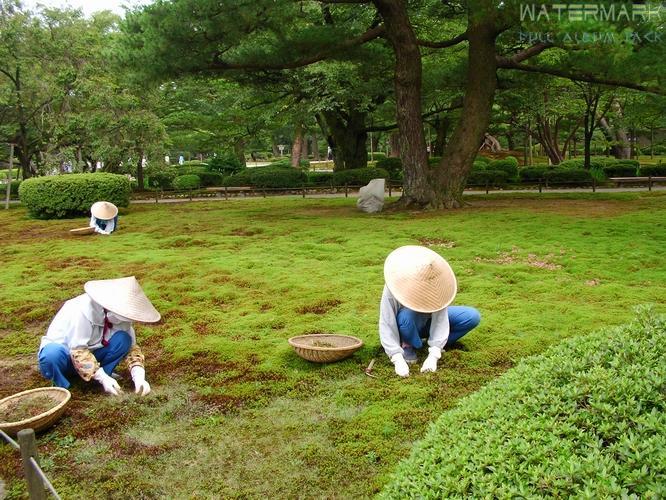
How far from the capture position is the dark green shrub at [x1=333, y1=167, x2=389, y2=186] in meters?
19.2

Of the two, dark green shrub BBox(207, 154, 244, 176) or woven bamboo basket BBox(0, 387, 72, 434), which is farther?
dark green shrub BBox(207, 154, 244, 176)

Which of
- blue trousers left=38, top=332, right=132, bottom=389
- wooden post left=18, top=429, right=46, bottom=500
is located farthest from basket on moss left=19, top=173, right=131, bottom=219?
wooden post left=18, top=429, right=46, bottom=500

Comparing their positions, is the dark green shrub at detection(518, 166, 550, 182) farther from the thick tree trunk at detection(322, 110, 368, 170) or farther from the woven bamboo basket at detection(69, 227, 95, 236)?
the woven bamboo basket at detection(69, 227, 95, 236)

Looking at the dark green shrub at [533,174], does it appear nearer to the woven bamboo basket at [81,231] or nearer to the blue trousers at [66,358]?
the woven bamboo basket at [81,231]

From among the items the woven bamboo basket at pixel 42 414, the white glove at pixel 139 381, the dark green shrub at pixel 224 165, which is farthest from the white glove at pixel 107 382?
the dark green shrub at pixel 224 165

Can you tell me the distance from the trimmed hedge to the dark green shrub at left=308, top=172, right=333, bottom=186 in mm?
17822

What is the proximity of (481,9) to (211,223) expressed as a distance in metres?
6.69

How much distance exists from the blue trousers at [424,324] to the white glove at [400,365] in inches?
6.1

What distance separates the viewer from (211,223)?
12242mm

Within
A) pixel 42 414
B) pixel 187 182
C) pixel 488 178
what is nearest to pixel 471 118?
pixel 488 178

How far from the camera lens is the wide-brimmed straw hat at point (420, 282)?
3762 millimetres

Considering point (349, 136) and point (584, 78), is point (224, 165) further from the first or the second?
point (584, 78)

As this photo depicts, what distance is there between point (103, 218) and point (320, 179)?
35.2 feet

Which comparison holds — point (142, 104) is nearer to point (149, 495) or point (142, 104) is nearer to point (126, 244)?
point (126, 244)
